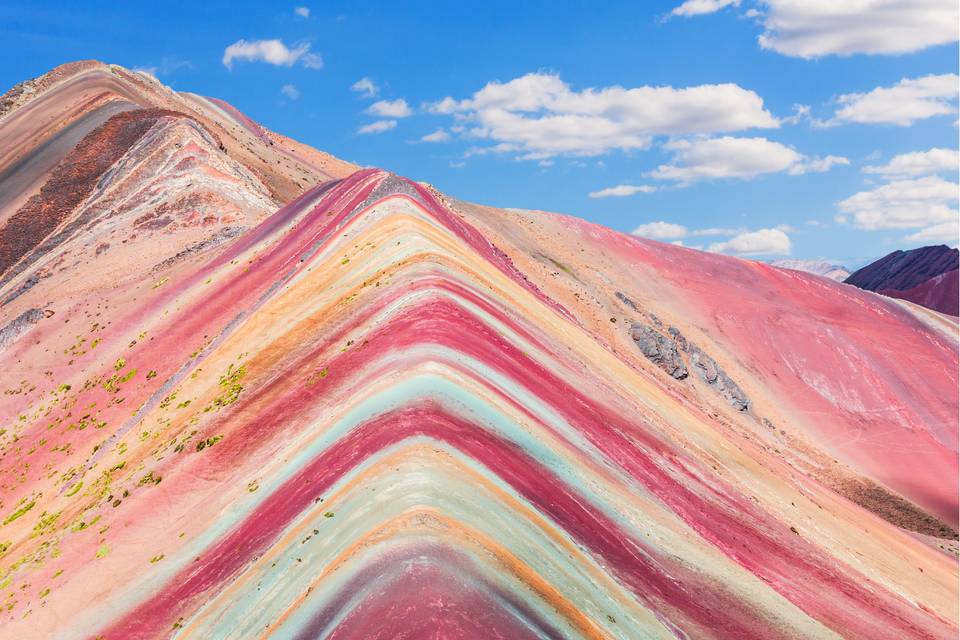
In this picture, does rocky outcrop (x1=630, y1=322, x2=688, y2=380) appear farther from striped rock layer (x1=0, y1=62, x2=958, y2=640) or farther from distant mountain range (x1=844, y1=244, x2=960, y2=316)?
distant mountain range (x1=844, y1=244, x2=960, y2=316)

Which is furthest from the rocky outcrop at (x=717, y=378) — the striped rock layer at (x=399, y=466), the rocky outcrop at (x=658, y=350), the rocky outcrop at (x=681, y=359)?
the rocky outcrop at (x=658, y=350)

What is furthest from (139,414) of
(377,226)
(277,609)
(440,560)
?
(440,560)

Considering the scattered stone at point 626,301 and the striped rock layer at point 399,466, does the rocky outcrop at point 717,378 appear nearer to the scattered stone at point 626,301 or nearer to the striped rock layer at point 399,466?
the striped rock layer at point 399,466

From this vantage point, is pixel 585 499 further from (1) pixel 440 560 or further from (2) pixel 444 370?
(1) pixel 440 560

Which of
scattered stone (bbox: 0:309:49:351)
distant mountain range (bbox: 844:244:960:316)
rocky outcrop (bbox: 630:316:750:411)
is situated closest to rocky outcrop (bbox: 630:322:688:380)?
rocky outcrop (bbox: 630:316:750:411)

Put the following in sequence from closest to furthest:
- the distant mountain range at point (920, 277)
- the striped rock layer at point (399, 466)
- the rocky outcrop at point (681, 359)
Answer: the striped rock layer at point (399, 466)
the rocky outcrop at point (681, 359)
the distant mountain range at point (920, 277)
